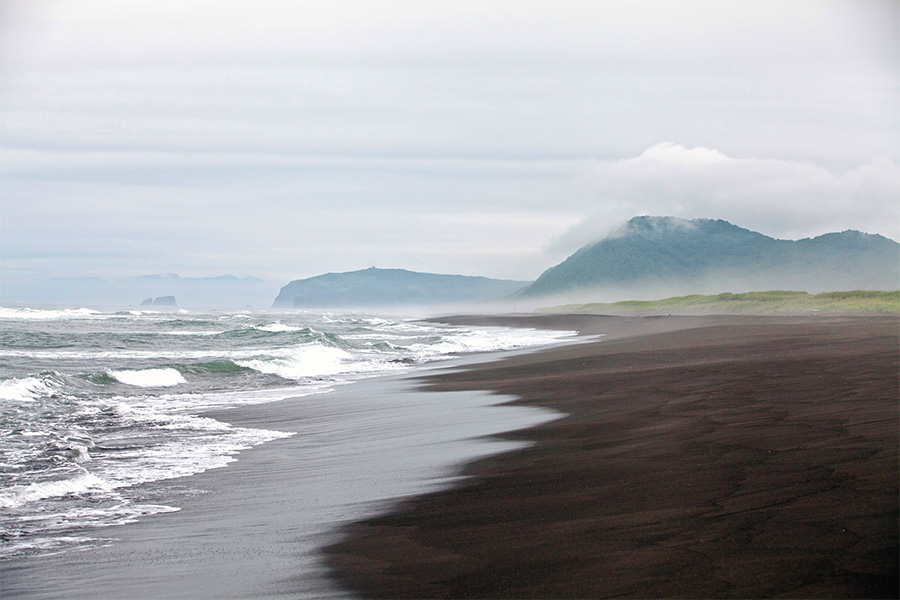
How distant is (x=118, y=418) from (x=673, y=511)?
10.00 m

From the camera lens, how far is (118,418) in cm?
1214

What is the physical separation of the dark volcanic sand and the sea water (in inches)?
110

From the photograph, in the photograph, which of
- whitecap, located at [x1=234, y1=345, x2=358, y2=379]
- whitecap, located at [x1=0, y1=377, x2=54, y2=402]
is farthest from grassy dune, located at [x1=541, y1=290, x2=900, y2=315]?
whitecap, located at [x1=0, y1=377, x2=54, y2=402]

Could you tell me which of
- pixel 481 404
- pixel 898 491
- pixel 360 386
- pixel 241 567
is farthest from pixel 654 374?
pixel 241 567

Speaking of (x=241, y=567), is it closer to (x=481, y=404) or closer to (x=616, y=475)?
(x=616, y=475)

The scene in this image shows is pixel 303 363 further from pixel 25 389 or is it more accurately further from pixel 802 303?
pixel 802 303

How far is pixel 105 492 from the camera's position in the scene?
730 centimetres

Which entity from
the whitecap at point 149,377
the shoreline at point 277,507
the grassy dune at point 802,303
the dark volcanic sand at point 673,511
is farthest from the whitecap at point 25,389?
the grassy dune at point 802,303

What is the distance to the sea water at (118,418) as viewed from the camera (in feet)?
22.0

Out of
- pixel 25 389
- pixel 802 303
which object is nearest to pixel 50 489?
pixel 25 389

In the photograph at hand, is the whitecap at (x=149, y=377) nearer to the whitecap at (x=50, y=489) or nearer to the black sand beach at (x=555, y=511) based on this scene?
the black sand beach at (x=555, y=511)

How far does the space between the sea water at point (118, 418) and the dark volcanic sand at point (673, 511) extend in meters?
2.80

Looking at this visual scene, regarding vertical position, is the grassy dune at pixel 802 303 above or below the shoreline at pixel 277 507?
above

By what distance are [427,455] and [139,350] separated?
2294cm
